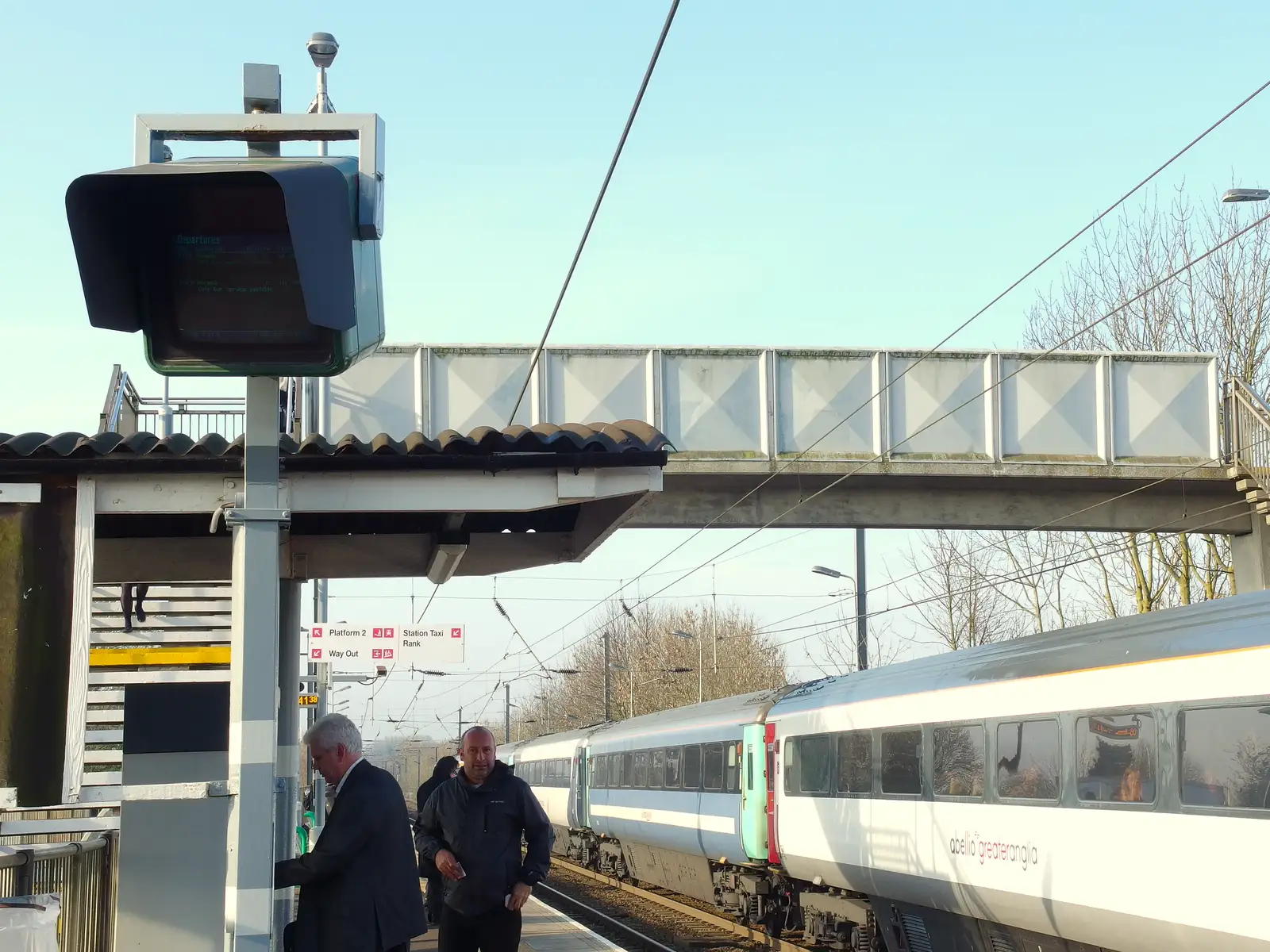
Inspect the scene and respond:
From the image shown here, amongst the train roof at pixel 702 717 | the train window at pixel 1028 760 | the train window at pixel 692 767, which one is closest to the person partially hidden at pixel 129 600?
the train window at pixel 1028 760

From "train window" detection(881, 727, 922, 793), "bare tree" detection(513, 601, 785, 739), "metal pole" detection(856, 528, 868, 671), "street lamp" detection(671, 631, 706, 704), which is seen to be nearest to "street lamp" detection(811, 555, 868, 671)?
"metal pole" detection(856, 528, 868, 671)

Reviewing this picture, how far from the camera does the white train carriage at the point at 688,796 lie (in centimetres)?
1833

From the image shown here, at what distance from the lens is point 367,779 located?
5.67 meters

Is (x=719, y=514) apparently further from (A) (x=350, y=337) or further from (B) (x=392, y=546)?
(A) (x=350, y=337)

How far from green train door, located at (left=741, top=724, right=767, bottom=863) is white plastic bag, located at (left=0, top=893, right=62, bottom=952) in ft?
42.8

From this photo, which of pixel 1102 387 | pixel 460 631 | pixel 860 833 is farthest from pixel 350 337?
pixel 460 631

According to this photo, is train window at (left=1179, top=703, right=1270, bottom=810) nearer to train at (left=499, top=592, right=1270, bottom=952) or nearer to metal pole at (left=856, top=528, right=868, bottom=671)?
train at (left=499, top=592, right=1270, bottom=952)

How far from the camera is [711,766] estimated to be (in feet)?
66.8

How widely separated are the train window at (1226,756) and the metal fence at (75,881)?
591 centimetres

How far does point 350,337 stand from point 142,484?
167 cm

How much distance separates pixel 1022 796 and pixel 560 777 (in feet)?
82.6

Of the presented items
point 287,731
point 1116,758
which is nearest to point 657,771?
point 287,731

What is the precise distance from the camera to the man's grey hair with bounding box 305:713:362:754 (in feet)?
18.7

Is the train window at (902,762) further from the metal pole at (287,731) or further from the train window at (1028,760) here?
the metal pole at (287,731)
